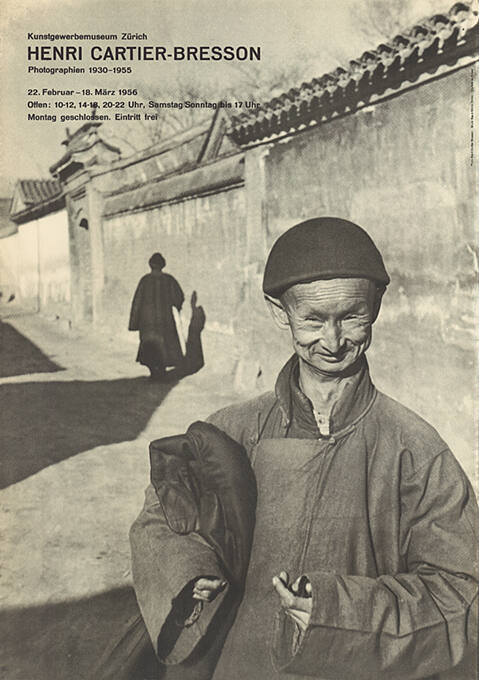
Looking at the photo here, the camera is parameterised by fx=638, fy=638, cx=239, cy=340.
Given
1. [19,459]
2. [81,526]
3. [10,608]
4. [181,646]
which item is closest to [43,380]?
[19,459]

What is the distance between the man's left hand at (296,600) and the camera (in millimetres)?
1238

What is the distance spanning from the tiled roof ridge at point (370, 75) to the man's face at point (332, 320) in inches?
99.2

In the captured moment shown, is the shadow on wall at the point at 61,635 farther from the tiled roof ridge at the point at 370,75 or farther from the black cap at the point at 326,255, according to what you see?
the tiled roof ridge at the point at 370,75

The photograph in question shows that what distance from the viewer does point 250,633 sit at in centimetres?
141

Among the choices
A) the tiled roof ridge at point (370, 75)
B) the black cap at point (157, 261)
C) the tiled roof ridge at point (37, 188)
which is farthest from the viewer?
the tiled roof ridge at point (37, 188)

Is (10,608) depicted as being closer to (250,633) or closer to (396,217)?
(250,633)

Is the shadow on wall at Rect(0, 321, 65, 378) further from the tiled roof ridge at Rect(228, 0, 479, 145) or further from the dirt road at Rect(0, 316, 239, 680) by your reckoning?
the tiled roof ridge at Rect(228, 0, 479, 145)

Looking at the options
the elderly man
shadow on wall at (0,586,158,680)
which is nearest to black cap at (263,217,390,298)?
the elderly man

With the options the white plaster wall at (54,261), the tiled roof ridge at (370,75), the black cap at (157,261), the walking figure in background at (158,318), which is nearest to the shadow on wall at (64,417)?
the walking figure in background at (158,318)

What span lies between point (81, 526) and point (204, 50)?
7.71ft

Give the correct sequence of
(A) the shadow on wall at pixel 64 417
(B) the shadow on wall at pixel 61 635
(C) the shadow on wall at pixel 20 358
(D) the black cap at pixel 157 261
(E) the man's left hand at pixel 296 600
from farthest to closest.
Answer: (D) the black cap at pixel 157 261 < (C) the shadow on wall at pixel 20 358 < (A) the shadow on wall at pixel 64 417 < (B) the shadow on wall at pixel 61 635 < (E) the man's left hand at pixel 296 600

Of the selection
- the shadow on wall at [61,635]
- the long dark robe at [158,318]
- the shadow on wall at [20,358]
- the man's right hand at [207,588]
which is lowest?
the shadow on wall at [61,635]

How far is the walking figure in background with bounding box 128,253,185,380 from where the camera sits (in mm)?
6488

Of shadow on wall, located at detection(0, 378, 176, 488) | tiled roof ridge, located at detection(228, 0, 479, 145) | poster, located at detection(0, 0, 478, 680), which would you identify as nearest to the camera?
poster, located at detection(0, 0, 478, 680)
